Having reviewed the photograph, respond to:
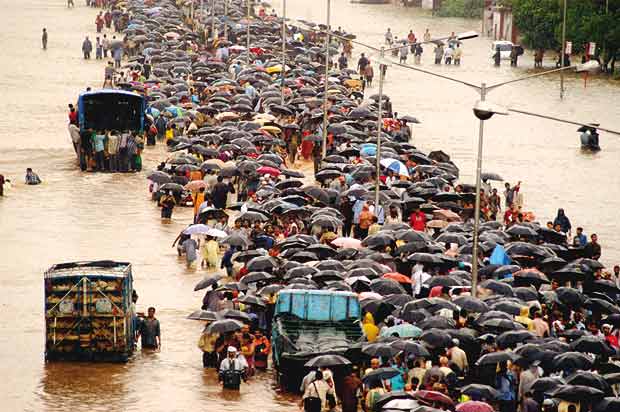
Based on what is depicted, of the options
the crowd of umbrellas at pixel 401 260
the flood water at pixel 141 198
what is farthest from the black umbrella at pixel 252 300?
the flood water at pixel 141 198

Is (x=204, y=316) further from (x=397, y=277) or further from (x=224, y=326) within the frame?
(x=397, y=277)

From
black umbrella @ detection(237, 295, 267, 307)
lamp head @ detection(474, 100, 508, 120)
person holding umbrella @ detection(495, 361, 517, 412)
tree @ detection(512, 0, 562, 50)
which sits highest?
lamp head @ detection(474, 100, 508, 120)

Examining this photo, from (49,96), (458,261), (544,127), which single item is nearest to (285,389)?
(458,261)

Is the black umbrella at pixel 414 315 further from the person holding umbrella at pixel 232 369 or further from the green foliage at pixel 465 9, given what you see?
the green foliage at pixel 465 9

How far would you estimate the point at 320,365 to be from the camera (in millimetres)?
24859

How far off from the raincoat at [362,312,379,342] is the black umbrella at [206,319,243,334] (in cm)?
210

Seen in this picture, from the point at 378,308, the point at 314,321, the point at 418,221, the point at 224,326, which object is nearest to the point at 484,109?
the point at 378,308

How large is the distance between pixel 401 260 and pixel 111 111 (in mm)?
19043

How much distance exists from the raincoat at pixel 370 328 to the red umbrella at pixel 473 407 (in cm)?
444

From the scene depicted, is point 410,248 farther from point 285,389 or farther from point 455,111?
point 455,111

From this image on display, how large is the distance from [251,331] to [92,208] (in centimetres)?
1602

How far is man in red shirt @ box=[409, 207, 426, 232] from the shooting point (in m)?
36.4

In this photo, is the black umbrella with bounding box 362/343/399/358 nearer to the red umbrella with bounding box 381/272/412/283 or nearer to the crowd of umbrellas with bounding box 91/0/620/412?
the crowd of umbrellas with bounding box 91/0/620/412

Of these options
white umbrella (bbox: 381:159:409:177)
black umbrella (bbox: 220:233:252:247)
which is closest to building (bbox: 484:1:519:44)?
white umbrella (bbox: 381:159:409:177)
